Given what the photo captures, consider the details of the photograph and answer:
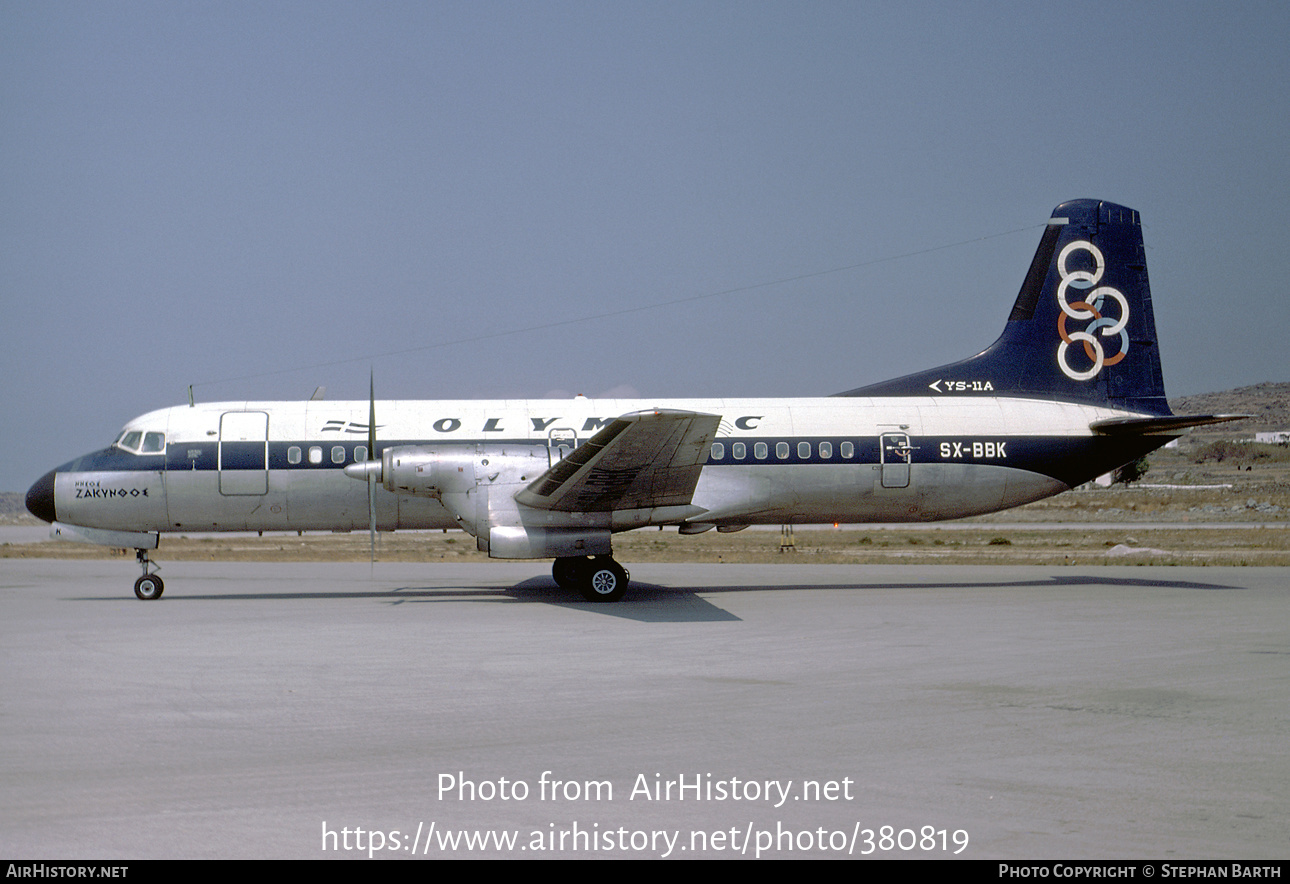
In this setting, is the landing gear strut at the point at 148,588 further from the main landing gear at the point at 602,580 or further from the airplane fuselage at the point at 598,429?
the main landing gear at the point at 602,580

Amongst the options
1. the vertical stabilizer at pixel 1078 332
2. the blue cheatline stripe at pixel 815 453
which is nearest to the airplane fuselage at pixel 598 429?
the blue cheatline stripe at pixel 815 453

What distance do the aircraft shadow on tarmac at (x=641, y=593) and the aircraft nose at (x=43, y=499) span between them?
1693 millimetres

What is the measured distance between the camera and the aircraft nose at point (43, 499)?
58.1ft

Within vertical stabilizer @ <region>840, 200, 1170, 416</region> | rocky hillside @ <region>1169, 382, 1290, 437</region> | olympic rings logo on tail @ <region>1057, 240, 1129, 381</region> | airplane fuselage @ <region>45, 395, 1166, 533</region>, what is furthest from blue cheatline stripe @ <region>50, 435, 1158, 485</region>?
rocky hillside @ <region>1169, 382, 1290, 437</region>

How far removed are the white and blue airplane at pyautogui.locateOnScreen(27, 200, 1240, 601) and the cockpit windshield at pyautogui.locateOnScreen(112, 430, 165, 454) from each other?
3 centimetres

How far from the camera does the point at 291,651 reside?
11391 mm

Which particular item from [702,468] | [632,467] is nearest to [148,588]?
[632,467]

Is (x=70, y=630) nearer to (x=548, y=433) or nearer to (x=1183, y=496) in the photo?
(x=548, y=433)

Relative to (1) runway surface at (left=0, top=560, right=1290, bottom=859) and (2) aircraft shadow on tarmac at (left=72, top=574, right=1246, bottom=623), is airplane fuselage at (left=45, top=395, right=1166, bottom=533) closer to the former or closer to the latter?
(2) aircraft shadow on tarmac at (left=72, top=574, right=1246, bottom=623)

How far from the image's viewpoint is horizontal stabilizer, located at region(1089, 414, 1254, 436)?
59.9ft

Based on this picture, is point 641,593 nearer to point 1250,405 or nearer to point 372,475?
point 372,475

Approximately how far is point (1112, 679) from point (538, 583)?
1283 centimetres

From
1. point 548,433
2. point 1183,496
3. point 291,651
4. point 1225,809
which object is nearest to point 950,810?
point 1225,809

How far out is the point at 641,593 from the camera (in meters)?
18.0
